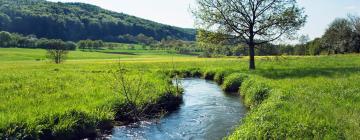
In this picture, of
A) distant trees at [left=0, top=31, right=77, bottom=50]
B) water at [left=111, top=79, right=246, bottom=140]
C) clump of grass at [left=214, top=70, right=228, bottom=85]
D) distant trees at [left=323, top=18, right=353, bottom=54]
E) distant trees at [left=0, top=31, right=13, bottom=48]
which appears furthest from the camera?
distant trees at [left=0, top=31, right=77, bottom=50]

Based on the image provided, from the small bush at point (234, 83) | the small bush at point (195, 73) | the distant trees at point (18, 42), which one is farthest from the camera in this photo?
the distant trees at point (18, 42)

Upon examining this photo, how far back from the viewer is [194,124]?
17.3 metres

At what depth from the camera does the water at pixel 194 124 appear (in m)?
15.2

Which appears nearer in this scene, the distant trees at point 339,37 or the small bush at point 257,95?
the small bush at point 257,95

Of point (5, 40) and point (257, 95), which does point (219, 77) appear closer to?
point (257, 95)

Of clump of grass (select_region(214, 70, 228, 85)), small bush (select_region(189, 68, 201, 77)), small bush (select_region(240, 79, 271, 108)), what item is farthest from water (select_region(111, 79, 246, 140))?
small bush (select_region(189, 68, 201, 77))

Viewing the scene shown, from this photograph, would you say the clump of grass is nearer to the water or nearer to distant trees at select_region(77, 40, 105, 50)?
the water

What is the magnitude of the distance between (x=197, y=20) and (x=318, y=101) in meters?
25.2

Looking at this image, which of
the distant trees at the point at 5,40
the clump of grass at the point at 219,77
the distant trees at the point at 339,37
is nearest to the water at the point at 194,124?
the clump of grass at the point at 219,77

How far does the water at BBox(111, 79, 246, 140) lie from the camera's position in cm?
1520

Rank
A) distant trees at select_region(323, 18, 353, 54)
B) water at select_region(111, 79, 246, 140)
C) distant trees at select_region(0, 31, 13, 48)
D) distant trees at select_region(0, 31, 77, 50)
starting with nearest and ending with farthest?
water at select_region(111, 79, 246, 140)
distant trees at select_region(323, 18, 353, 54)
distant trees at select_region(0, 31, 13, 48)
distant trees at select_region(0, 31, 77, 50)

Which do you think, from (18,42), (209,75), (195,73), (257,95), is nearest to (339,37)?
(195,73)

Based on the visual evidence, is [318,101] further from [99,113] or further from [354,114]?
[99,113]

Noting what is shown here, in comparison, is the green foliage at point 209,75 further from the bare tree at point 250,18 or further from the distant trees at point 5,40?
the distant trees at point 5,40
